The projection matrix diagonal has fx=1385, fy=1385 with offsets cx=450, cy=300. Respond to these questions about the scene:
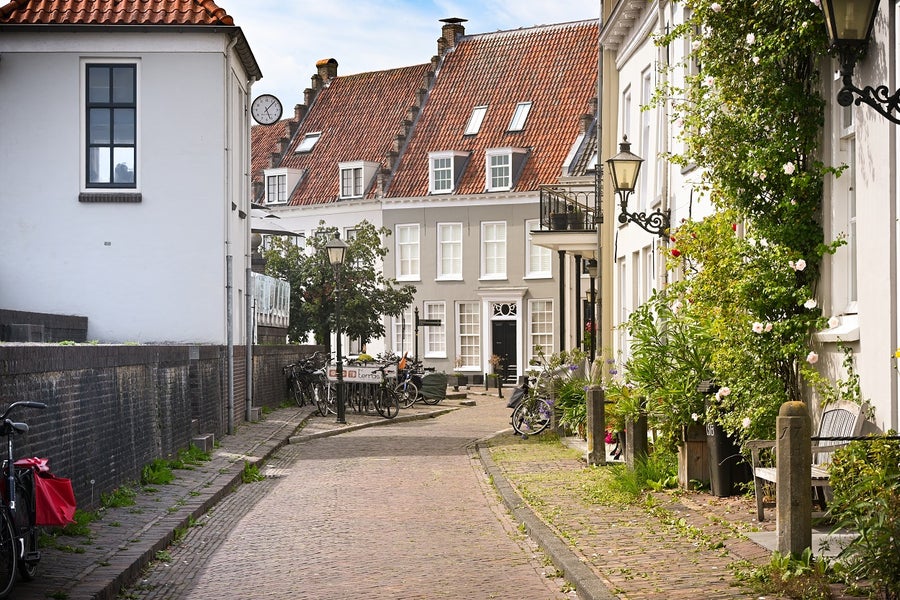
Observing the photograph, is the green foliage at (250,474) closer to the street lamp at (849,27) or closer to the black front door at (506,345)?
the street lamp at (849,27)

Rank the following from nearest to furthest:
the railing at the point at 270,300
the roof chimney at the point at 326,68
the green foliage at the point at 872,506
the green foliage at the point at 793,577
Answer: the green foliage at the point at 872,506 < the green foliage at the point at 793,577 < the railing at the point at 270,300 < the roof chimney at the point at 326,68

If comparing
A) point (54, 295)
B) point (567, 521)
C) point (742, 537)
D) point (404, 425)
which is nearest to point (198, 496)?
point (567, 521)

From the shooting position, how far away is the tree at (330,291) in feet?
155

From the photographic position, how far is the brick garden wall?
10477 millimetres

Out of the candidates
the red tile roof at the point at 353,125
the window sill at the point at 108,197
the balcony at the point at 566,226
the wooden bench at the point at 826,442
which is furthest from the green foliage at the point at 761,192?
the red tile roof at the point at 353,125

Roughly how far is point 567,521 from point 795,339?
258 centimetres

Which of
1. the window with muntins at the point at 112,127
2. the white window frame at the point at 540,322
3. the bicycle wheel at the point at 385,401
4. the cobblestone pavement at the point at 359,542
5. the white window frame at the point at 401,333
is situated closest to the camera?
the cobblestone pavement at the point at 359,542

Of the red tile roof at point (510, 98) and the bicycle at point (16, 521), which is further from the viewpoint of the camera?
the red tile roof at point (510, 98)

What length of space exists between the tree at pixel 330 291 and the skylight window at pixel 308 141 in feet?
37.1

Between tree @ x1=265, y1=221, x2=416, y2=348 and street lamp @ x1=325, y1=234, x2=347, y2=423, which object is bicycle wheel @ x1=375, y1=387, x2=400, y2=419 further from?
tree @ x1=265, y1=221, x2=416, y2=348

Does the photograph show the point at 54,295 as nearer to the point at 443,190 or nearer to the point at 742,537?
the point at 742,537

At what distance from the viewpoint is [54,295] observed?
23.5m

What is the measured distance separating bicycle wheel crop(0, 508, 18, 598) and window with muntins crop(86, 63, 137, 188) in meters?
15.8

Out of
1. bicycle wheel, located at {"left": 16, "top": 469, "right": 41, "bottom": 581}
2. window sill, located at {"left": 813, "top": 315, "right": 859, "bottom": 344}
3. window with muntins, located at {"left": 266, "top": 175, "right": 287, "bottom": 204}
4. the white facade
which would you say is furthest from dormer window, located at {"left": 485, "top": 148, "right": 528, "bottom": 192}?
bicycle wheel, located at {"left": 16, "top": 469, "right": 41, "bottom": 581}
